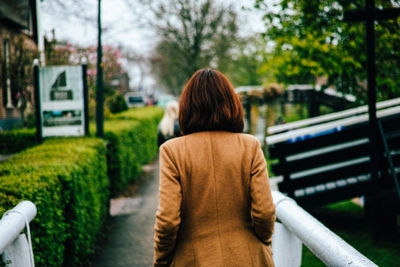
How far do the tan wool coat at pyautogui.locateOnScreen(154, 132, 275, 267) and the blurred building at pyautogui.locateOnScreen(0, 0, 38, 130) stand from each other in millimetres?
9663

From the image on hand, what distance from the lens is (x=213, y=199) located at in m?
1.92

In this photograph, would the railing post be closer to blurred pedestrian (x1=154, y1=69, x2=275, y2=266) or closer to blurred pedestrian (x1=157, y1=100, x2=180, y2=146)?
blurred pedestrian (x1=154, y1=69, x2=275, y2=266)

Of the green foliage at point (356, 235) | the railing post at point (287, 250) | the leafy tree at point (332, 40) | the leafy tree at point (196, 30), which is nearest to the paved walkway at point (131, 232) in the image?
the green foliage at point (356, 235)

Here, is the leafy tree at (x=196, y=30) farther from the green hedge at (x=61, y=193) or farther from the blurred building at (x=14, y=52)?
the green hedge at (x=61, y=193)

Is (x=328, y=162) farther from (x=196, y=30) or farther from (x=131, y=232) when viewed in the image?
(x=196, y=30)

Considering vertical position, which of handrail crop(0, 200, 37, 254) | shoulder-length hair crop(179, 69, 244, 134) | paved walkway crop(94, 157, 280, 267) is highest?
shoulder-length hair crop(179, 69, 244, 134)

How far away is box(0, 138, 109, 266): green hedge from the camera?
3.03 m

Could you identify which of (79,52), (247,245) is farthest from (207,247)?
(79,52)

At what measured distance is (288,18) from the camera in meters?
7.11

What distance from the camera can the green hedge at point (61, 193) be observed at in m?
3.03

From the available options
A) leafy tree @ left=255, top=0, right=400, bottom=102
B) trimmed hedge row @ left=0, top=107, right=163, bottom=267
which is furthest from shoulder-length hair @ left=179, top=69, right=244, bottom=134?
leafy tree @ left=255, top=0, right=400, bottom=102

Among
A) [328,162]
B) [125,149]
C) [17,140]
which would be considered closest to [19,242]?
[328,162]

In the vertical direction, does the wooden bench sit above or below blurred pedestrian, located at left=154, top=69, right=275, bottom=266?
below

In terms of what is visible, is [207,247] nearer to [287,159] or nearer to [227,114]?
[227,114]
